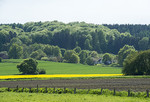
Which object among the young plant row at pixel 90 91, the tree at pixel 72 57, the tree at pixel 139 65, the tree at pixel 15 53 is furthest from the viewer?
the tree at pixel 15 53

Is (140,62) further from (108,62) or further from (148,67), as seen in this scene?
(108,62)

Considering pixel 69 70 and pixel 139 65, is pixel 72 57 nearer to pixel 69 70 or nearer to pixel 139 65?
pixel 69 70

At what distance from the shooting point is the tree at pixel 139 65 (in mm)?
76500

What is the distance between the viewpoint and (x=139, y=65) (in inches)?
3029

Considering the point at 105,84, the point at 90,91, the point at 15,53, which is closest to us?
the point at 90,91

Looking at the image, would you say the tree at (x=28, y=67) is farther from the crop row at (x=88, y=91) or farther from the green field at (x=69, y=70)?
the crop row at (x=88, y=91)

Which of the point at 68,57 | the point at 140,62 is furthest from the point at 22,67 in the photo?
the point at 68,57

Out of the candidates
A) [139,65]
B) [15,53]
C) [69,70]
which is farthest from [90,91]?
[15,53]

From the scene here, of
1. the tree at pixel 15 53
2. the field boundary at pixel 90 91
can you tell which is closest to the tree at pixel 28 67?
the field boundary at pixel 90 91

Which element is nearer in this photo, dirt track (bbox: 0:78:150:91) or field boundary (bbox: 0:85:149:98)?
field boundary (bbox: 0:85:149:98)

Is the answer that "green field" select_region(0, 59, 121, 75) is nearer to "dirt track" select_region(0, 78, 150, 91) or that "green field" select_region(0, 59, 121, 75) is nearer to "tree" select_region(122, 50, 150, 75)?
"tree" select_region(122, 50, 150, 75)

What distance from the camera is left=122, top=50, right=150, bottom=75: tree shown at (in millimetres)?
76500

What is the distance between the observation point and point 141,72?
76.7m

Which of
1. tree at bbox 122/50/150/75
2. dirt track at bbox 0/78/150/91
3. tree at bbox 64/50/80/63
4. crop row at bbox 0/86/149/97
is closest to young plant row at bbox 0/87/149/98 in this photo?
crop row at bbox 0/86/149/97
